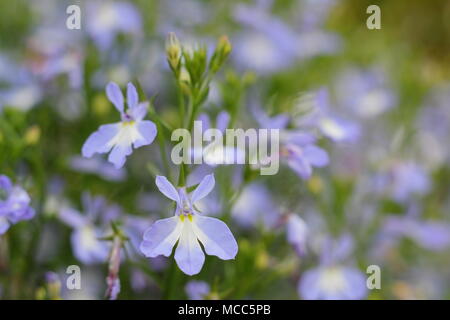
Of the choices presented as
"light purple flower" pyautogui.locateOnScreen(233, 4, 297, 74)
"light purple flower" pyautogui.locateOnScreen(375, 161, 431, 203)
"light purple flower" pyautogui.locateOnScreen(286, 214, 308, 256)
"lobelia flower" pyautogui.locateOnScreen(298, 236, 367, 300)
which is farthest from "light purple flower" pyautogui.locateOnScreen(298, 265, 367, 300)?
"light purple flower" pyautogui.locateOnScreen(233, 4, 297, 74)

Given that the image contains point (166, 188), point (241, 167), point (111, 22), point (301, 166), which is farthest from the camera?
point (111, 22)

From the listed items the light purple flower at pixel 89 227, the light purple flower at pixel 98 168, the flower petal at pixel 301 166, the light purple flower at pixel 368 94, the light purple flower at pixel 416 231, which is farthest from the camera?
the light purple flower at pixel 368 94

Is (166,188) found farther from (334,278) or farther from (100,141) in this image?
(334,278)

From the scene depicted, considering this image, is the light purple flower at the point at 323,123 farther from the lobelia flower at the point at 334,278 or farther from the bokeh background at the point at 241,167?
the lobelia flower at the point at 334,278

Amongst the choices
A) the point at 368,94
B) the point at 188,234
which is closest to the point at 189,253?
the point at 188,234

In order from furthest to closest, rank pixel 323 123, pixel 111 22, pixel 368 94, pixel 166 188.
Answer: pixel 368 94 < pixel 111 22 < pixel 323 123 < pixel 166 188

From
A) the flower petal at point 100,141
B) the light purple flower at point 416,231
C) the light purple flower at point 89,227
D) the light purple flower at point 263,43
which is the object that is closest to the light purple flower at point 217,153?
the flower petal at point 100,141
